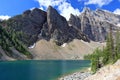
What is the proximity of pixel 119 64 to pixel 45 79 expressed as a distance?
53367 millimetres

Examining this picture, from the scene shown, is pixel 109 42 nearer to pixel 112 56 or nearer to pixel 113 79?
pixel 112 56

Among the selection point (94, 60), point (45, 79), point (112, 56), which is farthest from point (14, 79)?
point (112, 56)

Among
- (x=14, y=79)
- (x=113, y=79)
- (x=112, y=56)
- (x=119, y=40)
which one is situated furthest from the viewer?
(x=119, y=40)

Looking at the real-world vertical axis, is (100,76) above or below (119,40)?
below

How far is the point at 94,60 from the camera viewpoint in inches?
3561

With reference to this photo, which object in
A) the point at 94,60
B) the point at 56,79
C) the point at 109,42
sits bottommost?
the point at 56,79

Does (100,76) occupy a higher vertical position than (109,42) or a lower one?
lower

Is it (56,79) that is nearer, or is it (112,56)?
(56,79)

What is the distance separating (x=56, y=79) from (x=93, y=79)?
52.9 meters

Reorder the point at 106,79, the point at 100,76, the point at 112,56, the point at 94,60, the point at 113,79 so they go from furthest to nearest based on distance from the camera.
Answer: the point at 112,56
the point at 94,60
the point at 100,76
the point at 106,79
the point at 113,79

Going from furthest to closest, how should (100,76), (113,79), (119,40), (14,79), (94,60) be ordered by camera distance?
1. (119,40)
2. (94,60)
3. (14,79)
4. (100,76)
5. (113,79)

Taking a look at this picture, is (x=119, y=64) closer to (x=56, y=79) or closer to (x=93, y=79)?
(x=93, y=79)

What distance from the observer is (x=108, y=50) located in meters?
111

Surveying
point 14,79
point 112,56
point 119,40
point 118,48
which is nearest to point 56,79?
point 14,79
